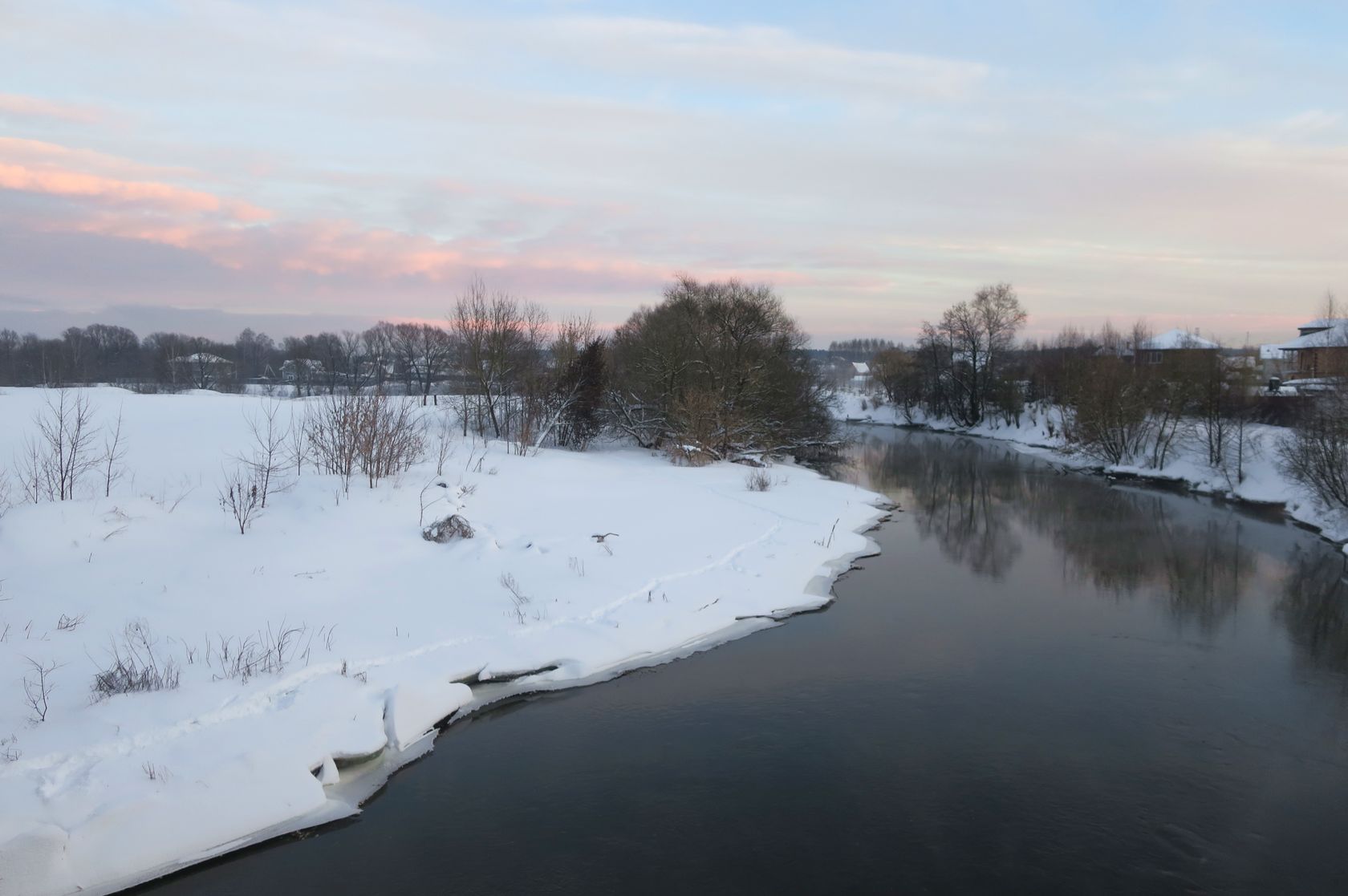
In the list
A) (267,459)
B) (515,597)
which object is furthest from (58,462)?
(515,597)

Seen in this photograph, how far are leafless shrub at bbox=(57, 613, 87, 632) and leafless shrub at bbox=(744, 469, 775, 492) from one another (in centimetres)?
1592

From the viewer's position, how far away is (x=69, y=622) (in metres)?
8.65

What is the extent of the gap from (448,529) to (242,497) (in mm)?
3166

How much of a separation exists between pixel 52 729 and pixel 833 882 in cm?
688

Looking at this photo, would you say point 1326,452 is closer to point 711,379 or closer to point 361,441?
point 711,379

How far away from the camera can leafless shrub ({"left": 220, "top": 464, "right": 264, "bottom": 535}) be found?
11.8m

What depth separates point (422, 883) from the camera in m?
6.29

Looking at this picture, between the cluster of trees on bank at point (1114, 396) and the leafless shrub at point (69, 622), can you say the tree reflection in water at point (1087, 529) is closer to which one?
the cluster of trees on bank at point (1114, 396)

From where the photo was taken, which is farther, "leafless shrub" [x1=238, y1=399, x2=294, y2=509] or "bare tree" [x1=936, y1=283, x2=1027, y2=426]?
"bare tree" [x1=936, y1=283, x2=1027, y2=426]

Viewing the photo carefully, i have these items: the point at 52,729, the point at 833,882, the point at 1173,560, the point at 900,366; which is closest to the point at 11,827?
the point at 52,729

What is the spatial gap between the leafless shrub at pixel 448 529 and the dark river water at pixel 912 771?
163 inches

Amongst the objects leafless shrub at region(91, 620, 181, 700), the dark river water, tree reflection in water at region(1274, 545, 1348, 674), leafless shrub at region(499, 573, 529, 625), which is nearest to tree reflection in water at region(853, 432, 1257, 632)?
tree reflection in water at region(1274, 545, 1348, 674)

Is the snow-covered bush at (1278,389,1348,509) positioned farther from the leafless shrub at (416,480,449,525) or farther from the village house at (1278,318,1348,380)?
the leafless shrub at (416,480,449,525)

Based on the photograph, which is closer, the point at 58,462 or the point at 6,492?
the point at 6,492
